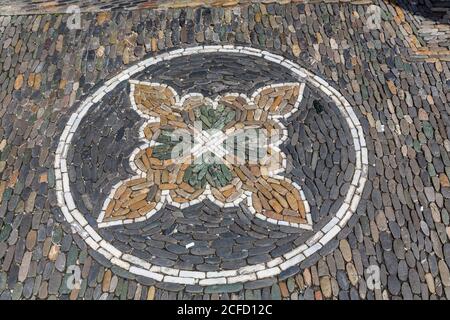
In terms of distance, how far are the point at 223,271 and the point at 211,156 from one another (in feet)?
7.35

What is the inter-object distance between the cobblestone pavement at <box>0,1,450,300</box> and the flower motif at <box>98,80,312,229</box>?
0.03m

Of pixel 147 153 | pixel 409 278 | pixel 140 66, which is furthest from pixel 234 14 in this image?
pixel 409 278

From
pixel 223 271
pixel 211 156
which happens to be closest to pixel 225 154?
pixel 211 156

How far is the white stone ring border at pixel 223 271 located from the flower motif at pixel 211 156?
1.20ft

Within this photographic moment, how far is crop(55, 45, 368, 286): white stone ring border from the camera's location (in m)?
7.83

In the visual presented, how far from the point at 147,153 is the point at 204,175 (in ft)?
3.84

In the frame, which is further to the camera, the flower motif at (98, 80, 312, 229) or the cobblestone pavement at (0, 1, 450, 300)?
the flower motif at (98, 80, 312, 229)

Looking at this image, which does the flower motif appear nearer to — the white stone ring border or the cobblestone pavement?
the cobblestone pavement

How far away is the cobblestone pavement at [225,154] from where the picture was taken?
25.8 feet

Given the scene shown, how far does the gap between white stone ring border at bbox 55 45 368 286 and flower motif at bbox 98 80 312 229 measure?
37 cm

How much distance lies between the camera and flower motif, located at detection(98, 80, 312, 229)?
28.4 feet

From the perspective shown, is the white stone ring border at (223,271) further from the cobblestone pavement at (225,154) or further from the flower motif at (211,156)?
the flower motif at (211,156)

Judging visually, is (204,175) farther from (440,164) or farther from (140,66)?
(440,164)

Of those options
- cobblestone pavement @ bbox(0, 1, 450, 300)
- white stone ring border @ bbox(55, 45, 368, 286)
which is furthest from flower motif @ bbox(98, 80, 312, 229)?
white stone ring border @ bbox(55, 45, 368, 286)
